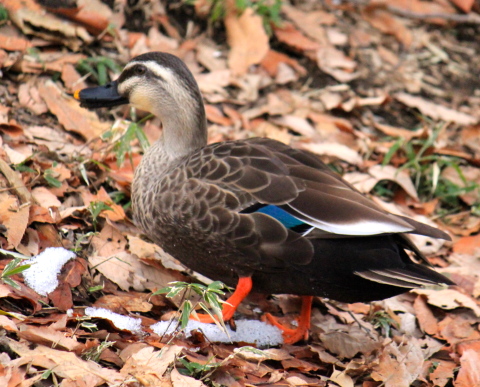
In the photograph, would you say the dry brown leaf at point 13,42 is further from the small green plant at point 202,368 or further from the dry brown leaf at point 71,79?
the small green plant at point 202,368

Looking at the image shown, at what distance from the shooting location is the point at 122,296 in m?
3.34

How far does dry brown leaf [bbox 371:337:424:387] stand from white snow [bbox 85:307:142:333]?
1.10m

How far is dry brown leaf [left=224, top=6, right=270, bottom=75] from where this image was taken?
5.61 m

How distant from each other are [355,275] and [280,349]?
0.59 m

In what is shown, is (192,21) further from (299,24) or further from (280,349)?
(280,349)

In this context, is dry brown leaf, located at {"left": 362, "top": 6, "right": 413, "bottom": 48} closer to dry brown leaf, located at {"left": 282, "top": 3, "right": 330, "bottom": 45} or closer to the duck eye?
dry brown leaf, located at {"left": 282, "top": 3, "right": 330, "bottom": 45}

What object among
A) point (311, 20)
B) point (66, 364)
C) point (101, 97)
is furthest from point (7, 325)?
point (311, 20)

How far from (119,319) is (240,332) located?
644 millimetres

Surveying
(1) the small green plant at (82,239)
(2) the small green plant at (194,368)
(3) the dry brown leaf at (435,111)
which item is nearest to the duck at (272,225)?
(1) the small green plant at (82,239)

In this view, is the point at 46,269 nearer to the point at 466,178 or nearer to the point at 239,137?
the point at 239,137

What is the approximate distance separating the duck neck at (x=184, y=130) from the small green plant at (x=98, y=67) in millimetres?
1213

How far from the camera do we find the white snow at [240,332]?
10.5 feet

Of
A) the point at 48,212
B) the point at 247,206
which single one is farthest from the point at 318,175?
the point at 48,212

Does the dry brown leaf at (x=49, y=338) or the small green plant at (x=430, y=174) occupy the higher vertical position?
the dry brown leaf at (x=49, y=338)
